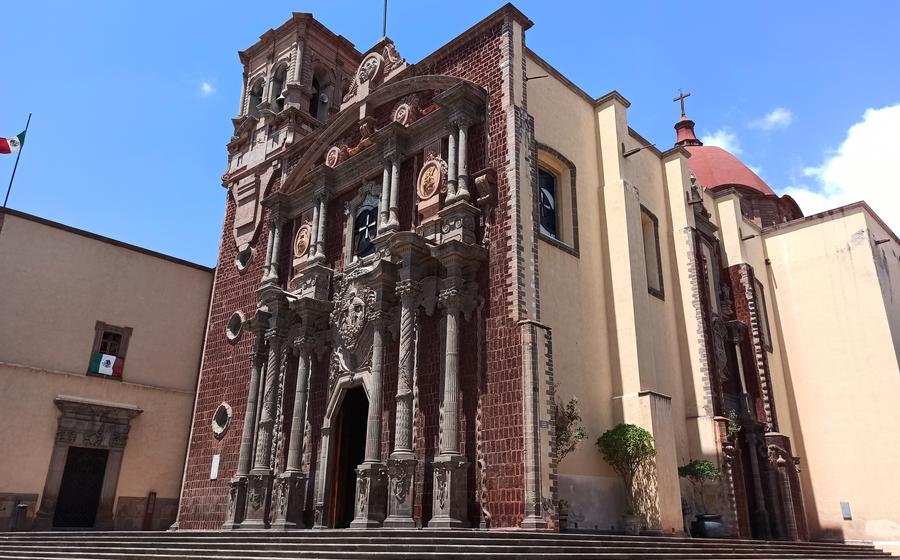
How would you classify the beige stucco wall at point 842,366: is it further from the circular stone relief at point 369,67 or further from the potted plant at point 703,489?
the circular stone relief at point 369,67

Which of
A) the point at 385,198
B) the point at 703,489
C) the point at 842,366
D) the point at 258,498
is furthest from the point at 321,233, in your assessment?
the point at 842,366

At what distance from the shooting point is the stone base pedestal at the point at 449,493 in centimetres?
1127

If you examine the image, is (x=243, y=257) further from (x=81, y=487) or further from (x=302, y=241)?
(x=81, y=487)

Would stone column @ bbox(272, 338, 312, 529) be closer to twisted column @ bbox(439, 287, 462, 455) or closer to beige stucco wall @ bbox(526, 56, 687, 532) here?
twisted column @ bbox(439, 287, 462, 455)

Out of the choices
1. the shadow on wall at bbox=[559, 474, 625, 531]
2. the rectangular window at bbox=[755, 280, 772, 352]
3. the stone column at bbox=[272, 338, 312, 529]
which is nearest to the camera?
the shadow on wall at bbox=[559, 474, 625, 531]

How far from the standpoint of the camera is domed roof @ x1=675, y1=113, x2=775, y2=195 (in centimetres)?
2772

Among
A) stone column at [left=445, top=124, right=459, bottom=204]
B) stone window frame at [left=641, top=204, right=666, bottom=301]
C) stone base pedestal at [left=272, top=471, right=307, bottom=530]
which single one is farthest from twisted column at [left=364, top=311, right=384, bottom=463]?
stone window frame at [left=641, top=204, right=666, bottom=301]

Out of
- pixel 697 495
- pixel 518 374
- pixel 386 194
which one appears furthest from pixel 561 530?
pixel 386 194

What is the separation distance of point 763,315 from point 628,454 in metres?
10.9

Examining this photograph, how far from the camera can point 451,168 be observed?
1419 cm

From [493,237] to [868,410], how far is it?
512 inches

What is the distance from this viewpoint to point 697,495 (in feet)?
48.0

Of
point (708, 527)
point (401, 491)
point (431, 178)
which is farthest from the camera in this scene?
point (431, 178)

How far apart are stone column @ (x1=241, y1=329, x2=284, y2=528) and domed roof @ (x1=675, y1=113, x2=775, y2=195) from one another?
17.6 m
